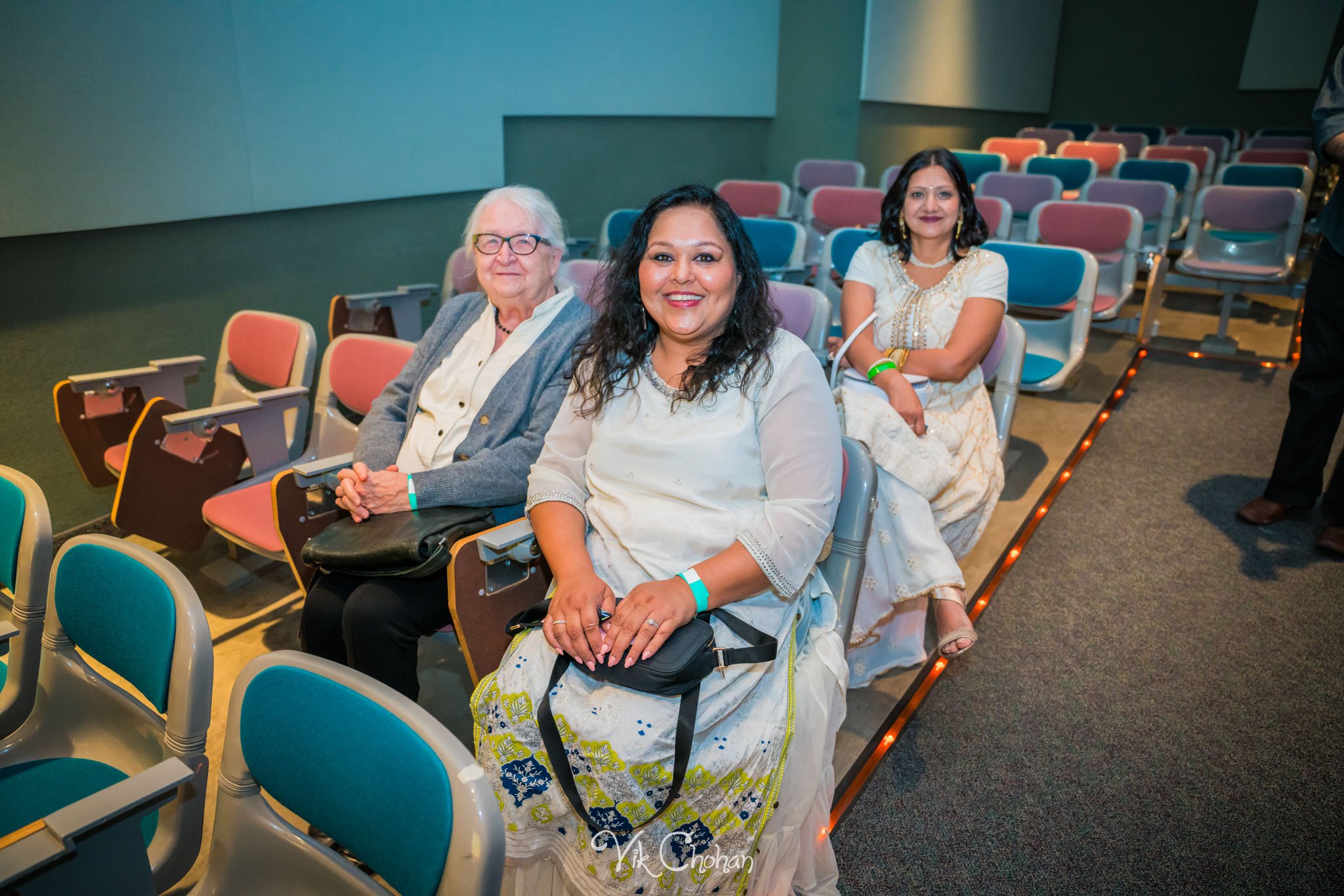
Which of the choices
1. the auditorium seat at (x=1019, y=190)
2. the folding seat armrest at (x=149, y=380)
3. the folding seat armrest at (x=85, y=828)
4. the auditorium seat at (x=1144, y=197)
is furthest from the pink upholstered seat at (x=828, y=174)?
the folding seat armrest at (x=85, y=828)

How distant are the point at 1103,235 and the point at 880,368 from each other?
2574mm

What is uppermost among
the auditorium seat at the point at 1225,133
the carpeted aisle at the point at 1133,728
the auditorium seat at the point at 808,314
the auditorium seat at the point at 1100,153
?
the auditorium seat at the point at 1225,133

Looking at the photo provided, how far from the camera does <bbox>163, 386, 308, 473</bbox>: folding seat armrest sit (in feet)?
7.55

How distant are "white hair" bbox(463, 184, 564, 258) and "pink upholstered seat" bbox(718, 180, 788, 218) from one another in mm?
3136

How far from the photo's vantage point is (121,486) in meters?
2.27

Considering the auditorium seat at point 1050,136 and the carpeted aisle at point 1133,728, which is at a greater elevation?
the auditorium seat at point 1050,136

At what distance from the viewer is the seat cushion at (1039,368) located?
320 cm

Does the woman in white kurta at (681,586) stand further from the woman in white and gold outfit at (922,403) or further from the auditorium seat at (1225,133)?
the auditorium seat at (1225,133)

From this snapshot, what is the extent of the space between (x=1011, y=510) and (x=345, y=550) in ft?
7.78

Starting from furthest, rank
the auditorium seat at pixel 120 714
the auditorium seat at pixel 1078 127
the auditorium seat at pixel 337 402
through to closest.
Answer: the auditorium seat at pixel 1078 127 < the auditorium seat at pixel 337 402 < the auditorium seat at pixel 120 714

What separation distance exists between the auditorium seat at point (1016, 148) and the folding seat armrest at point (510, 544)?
7429 mm

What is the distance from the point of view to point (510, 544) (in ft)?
5.19

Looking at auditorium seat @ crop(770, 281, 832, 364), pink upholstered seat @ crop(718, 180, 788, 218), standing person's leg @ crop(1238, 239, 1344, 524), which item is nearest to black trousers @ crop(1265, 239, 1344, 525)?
standing person's leg @ crop(1238, 239, 1344, 524)

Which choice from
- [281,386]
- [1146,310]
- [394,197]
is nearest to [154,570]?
[281,386]
